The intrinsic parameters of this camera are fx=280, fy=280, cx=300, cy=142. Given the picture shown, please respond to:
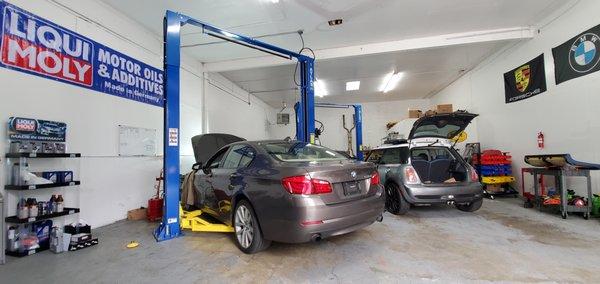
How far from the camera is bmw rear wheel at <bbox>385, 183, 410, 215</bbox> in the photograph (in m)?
4.57

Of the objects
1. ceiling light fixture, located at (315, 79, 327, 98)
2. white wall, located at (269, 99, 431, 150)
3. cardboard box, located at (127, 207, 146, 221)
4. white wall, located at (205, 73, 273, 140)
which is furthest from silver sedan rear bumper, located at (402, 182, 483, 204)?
white wall, located at (269, 99, 431, 150)

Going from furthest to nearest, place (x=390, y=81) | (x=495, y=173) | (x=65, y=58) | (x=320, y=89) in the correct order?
(x=320, y=89), (x=390, y=81), (x=495, y=173), (x=65, y=58)

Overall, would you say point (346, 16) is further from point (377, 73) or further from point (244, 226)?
point (244, 226)

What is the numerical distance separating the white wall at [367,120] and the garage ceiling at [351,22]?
478cm

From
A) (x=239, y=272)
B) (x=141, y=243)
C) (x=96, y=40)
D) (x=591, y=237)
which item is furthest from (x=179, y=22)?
(x=591, y=237)

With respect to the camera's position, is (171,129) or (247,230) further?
(171,129)

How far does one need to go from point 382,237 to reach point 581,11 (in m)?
5.27

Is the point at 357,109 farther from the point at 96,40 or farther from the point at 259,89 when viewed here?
the point at 96,40

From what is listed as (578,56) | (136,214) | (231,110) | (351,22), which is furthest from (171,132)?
(578,56)

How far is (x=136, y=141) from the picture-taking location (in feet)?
17.0

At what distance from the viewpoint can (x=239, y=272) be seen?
254cm

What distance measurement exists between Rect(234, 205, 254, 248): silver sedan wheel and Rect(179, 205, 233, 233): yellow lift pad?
1.06 ft

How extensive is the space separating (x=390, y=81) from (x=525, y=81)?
4253mm

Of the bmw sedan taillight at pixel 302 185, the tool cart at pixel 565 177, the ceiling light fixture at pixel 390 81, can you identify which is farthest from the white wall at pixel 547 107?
the bmw sedan taillight at pixel 302 185
